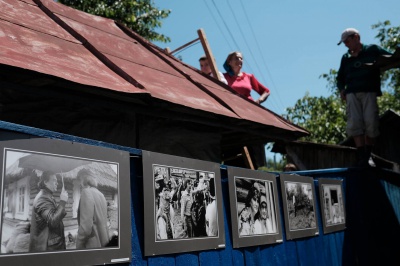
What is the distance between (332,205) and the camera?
5492mm

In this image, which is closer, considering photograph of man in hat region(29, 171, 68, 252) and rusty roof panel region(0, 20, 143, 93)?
photograph of man in hat region(29, 171, 68, 252)

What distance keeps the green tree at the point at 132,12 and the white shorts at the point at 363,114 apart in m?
8.60

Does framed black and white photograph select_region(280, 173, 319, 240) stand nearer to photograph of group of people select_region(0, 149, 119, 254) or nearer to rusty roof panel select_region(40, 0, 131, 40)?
photograph of group of people select_region(0, 149, 119, 254)

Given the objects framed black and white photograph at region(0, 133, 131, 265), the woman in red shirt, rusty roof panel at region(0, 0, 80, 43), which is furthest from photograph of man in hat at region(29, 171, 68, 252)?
the woman in red shirt

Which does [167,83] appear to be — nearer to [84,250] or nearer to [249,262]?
[249,262]

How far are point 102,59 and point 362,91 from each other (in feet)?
12.6

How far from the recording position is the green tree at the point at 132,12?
13312 mm

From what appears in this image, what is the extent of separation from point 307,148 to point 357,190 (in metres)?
8.47

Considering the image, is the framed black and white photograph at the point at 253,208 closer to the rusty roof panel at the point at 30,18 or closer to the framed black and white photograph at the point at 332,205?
the framed black and white photograph at the point at 332,205

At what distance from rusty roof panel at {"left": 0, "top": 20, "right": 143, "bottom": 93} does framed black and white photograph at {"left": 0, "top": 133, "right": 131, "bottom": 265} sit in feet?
2.83

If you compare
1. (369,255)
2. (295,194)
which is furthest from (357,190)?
(295,194)

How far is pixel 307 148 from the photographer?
47.3ft

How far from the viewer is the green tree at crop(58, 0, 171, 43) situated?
1331 centimetres

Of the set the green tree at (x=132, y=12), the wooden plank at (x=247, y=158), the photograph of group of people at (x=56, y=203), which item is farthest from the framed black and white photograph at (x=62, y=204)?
the green tree at (x=132, y=12)
